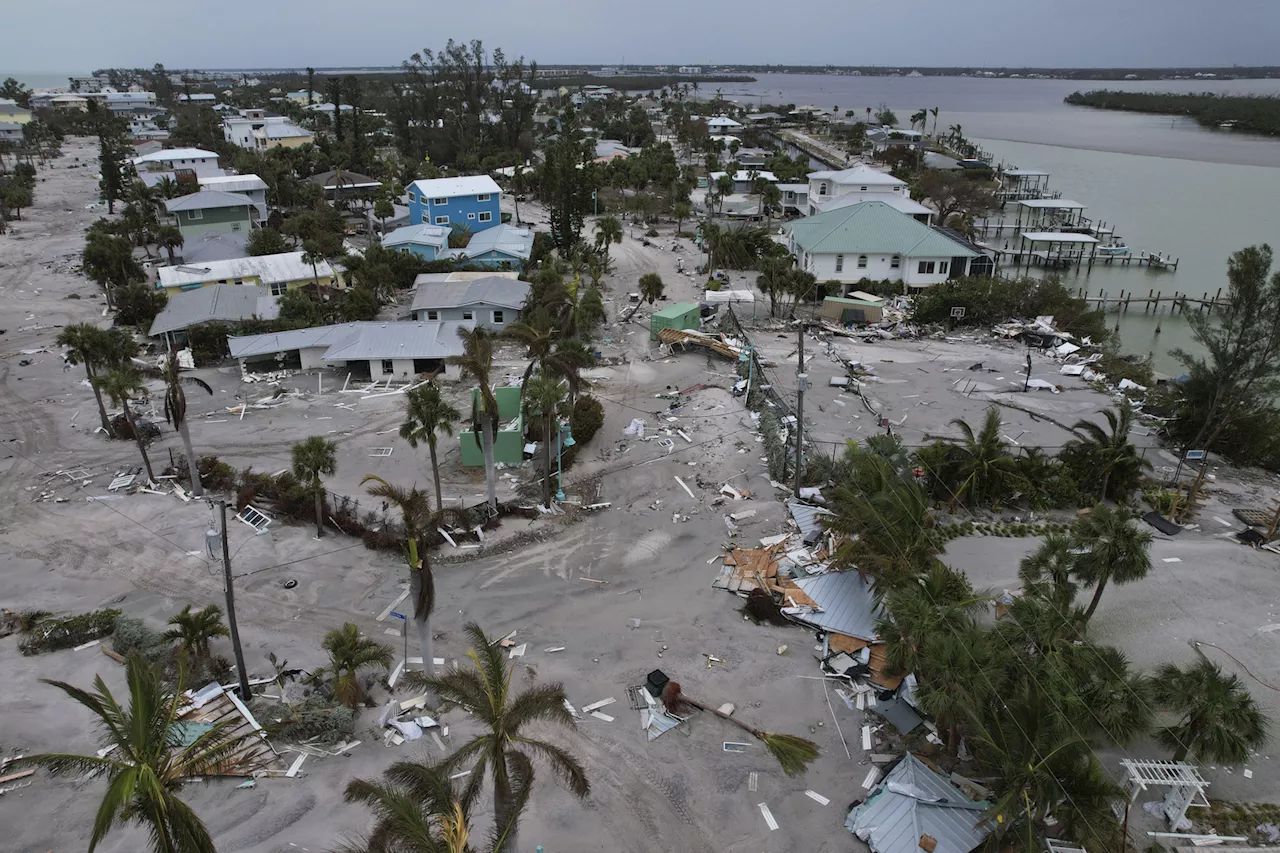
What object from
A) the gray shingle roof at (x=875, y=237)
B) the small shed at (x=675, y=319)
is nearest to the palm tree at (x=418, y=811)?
the small shed at (x=675, y=319)

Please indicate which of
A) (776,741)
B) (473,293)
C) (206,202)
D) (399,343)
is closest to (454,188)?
(206,202)

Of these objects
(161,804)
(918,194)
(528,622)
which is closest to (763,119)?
(918,194)

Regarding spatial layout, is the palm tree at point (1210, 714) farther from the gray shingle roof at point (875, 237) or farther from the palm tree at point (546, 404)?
the gray shingle roof at point (875, 237)

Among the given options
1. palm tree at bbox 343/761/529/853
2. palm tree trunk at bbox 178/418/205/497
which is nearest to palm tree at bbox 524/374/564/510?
palm tree trunk at bbox 178/418/205/497

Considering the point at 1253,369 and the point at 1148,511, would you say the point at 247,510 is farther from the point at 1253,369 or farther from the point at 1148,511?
the point at 1253,369

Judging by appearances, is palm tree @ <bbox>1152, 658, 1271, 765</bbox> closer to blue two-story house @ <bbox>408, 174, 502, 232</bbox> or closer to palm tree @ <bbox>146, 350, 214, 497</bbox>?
palm tree @ <bbox>146, 350, 214, 497</bbox>
